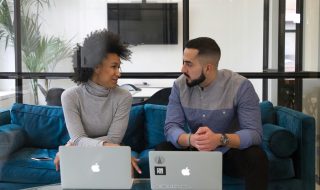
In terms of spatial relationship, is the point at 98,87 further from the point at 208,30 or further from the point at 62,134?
the point at 208,30

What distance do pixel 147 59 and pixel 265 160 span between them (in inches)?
86.6

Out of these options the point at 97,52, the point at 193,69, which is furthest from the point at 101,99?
the point at 193,69

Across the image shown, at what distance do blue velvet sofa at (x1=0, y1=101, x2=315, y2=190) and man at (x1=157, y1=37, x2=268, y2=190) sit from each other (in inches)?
6.8

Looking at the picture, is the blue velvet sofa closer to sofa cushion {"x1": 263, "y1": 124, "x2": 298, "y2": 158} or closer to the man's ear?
sofa cushion {"x1": 263, "y1": 124, "x2": 298, "y2": 158}

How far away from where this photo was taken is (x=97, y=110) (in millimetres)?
2482

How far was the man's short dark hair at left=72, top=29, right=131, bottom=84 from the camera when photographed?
2533 mm

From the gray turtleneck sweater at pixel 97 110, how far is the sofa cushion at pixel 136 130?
40 centimetres

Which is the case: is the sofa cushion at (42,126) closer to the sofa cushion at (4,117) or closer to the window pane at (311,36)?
the sofa cushion at (4,117)

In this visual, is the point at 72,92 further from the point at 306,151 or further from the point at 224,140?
the point at 306,151

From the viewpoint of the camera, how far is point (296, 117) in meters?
2.65

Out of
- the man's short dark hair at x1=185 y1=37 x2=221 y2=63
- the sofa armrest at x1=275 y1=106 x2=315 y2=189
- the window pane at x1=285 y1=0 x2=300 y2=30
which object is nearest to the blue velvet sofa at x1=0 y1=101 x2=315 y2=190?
the sofa armrest at x1=275 y1=106 x2=315 y2=189

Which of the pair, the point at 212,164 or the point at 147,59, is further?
the point at 147,59

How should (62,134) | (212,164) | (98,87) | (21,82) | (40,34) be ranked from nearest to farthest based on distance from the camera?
1. (212,164)
2. (98,87)
3. (62,134)
4. (21,82)
5. (40,34)

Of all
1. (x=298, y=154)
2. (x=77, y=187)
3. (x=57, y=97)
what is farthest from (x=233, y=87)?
(x=57, y=97)
